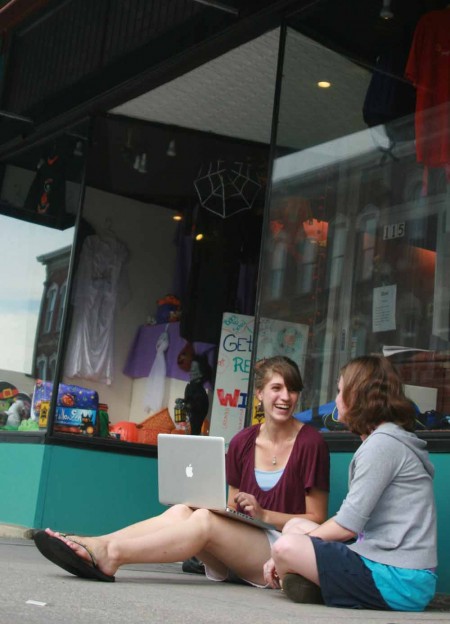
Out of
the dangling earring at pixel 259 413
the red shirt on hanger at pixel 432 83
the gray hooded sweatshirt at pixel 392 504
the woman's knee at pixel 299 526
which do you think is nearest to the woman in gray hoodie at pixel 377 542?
the gray hooded sweatshirt at pixel 392 504

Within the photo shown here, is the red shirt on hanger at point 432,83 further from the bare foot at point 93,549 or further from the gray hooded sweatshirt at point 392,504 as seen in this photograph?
the bare foot at point 93,549

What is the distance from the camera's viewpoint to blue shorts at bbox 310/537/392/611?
3418 mm

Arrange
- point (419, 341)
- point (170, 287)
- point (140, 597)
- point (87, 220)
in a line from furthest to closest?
1. point (170, 287)
2. point (87, 220)
3. point (419, 341)
4. point (140, 597)

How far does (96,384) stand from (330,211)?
2.57 meters

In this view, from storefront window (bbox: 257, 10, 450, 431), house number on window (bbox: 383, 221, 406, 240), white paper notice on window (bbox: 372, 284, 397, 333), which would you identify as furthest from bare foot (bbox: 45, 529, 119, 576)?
house number on window (bbox: 383, 221, 406, 240)

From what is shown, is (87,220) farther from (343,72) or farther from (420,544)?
(420,544)

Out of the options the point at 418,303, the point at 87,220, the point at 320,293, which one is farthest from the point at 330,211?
the point at 87,220

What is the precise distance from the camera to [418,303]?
200 inches

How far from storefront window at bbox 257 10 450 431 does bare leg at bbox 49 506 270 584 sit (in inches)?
47.4

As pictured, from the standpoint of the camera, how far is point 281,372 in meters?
4.46

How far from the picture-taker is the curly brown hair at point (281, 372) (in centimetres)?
444

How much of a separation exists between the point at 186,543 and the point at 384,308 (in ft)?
6.29

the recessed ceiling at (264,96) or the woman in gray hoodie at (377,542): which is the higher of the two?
the recessed ceiling at (264,96)

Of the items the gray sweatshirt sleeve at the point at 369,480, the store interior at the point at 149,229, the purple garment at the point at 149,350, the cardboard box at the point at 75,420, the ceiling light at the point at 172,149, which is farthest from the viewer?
the purple garment at the point at 149,350
